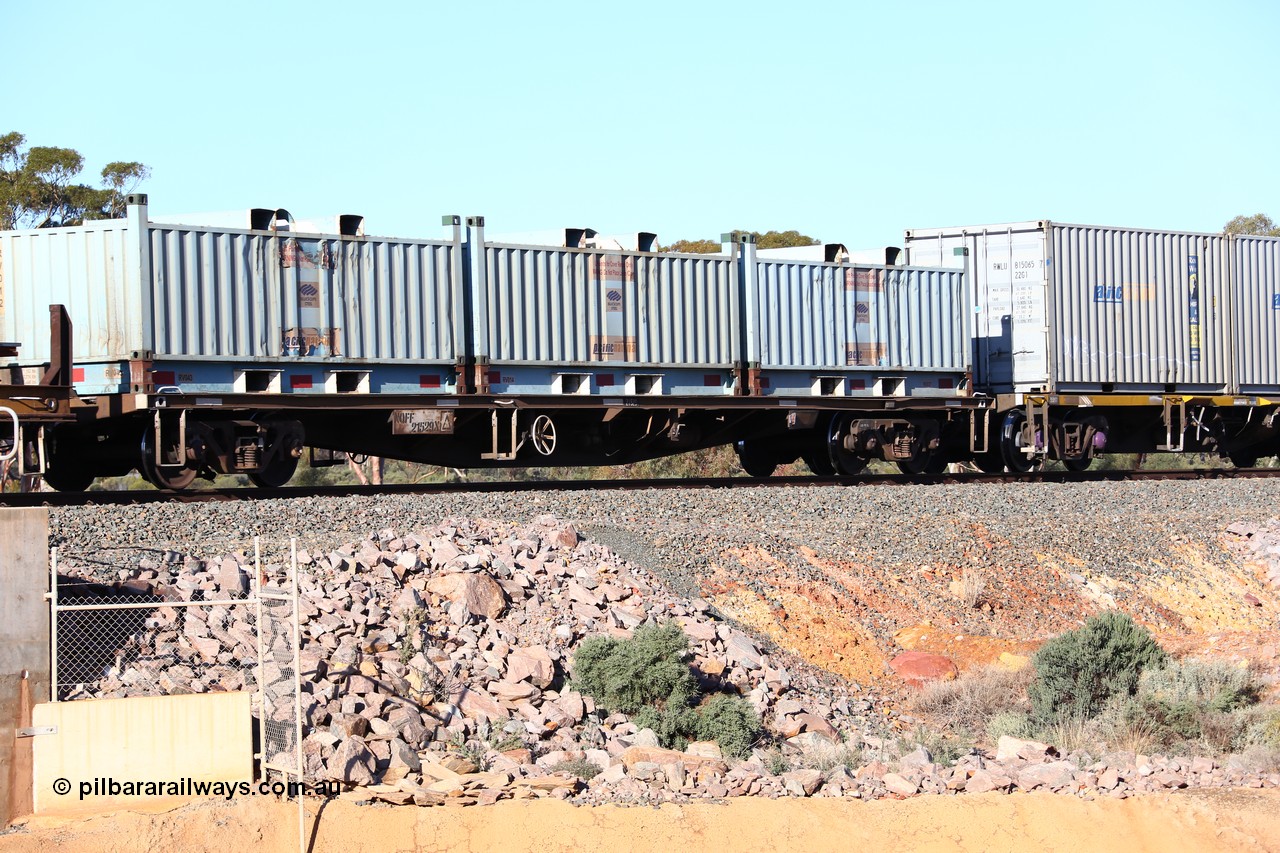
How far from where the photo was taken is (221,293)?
15.1 m

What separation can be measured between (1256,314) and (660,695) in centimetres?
1720

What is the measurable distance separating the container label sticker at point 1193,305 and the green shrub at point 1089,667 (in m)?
12.1

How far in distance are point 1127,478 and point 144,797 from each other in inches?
623

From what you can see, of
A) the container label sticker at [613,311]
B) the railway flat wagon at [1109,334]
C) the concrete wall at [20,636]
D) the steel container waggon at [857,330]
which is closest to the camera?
the concrete wall at [20,636]

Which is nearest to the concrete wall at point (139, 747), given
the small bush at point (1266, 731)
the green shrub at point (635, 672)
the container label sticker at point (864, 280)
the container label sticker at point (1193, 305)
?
the green shrub at point (635, 672)

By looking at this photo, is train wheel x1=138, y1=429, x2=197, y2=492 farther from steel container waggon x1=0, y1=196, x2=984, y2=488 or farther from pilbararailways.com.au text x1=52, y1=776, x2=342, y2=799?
pilbararailways.com.au text x1=52, y1=776, x2=342, y2=799

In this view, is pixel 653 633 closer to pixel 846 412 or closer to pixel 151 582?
pixel 151 582

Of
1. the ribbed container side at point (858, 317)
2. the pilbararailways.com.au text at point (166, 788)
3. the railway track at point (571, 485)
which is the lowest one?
the pilbararailways.com.au text at point (166, 788)

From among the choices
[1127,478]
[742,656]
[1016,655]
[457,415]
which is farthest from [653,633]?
[1127,478]

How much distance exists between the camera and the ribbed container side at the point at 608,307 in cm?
1695

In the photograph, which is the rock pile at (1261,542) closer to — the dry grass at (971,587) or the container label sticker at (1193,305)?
the dry grass at (971,587)

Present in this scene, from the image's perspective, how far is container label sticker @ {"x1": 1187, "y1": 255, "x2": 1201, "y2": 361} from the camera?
2258 cm


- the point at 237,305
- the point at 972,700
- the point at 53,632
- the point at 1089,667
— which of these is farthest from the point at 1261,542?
the point at 53,632

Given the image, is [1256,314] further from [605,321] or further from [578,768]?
[578,768]
